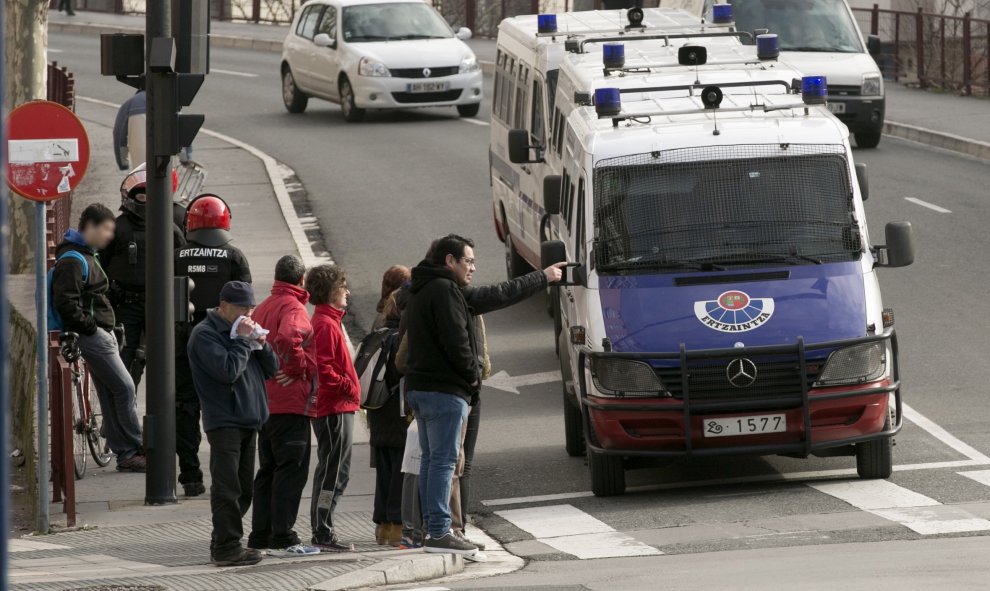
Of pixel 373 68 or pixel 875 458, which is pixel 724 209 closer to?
pixel 875 458

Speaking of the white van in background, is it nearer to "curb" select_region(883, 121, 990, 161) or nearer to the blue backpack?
"curb" select_region(883, 121, 990, 161)

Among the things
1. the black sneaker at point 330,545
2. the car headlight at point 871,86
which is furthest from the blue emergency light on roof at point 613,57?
the car headlight at point 871,86

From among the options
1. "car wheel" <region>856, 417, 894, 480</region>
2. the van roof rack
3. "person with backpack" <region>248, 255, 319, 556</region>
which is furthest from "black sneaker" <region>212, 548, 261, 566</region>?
the van roof rack

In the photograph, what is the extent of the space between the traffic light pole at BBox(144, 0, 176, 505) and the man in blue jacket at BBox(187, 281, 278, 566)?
185cm

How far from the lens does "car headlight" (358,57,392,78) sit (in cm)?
2695

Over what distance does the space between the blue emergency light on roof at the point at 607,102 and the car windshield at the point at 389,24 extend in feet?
55.3

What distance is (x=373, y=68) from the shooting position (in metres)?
27.0

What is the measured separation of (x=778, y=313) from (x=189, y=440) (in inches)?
145

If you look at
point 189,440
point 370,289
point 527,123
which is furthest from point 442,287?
point 370,289

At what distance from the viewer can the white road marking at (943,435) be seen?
11.3m

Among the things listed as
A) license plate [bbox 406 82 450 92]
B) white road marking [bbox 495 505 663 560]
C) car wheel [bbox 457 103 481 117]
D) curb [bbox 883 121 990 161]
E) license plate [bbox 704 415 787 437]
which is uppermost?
license plate [bbox 406 82 450 92]

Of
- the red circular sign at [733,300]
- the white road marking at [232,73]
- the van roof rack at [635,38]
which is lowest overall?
the red circular sign at [733,300]

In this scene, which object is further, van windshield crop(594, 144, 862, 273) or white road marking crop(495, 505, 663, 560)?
van windshield crop(594, 144, 862, 273)

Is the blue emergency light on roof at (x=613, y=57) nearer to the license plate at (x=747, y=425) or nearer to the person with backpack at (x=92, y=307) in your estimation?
the license plate at (x=747, y=425)
